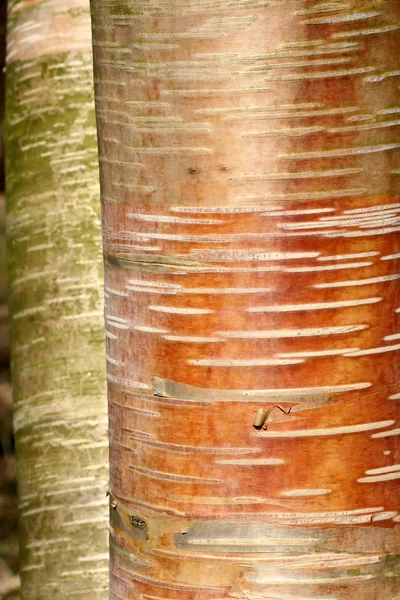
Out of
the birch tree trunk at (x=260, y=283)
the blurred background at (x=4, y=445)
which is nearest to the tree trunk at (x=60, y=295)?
the birch tree trunk at (x=260, y=283)

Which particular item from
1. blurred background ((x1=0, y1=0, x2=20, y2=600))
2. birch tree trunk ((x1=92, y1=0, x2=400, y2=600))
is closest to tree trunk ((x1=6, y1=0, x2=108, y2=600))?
birch tree trunk ((x1=92, y1=0, x2=400, y2=600))

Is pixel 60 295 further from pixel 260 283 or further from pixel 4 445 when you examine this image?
pixel 4 445

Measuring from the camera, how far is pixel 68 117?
249cm

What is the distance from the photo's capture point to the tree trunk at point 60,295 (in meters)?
2.48

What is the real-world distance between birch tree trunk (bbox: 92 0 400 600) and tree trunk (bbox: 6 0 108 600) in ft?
4.00

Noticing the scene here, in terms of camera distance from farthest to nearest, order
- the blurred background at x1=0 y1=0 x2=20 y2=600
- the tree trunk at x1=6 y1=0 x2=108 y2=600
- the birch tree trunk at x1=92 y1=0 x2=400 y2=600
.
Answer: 1. the blurred background at x1=0 y1=0 x2=20 y2=600
2. the tree trunk at x1=6 y1=0 x2=108 y2=600
3. the birch tree trunk at x1=92 y1=0 x2=400 y2=600

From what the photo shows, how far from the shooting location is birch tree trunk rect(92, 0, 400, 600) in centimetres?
115

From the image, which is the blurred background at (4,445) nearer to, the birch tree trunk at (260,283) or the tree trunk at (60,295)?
the tree trunk at (60,295)

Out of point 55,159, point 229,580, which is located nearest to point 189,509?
point 229,580

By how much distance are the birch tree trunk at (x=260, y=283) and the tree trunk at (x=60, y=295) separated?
1.22 metres

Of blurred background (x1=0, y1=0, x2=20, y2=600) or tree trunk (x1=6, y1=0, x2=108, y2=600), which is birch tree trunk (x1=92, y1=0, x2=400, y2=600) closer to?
tree trunk (x1=6, y1=0, x2=108, y2=600)

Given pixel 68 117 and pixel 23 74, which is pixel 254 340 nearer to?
pixel 68 117

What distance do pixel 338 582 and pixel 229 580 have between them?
15 centimetres

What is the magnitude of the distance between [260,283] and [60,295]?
1404mm
